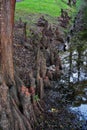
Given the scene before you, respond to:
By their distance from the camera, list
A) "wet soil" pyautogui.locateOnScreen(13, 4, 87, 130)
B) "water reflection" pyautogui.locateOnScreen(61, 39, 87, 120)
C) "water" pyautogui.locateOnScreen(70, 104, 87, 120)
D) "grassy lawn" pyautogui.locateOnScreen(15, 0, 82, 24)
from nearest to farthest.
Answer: "wet soil" pyautogui.locateOnScreen(13, 4, 87, 130) < "water" pyautogui.locateOnScreen(70, 104, 87, 120) < "water reflection" pyautogui.locateOnScreen(61, 39, 87, 120) < "grassy lawn" pyautogui.locateOnScreen(15, 0, 82, 24)

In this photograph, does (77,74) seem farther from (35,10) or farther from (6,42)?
(35,10)

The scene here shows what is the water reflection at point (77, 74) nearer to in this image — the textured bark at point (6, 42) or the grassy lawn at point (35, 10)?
the textured bark at point (6, 42)

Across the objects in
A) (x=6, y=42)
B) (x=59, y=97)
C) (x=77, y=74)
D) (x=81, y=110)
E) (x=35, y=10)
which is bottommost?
(x=81, y=110)

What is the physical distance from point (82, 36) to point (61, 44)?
3332mm

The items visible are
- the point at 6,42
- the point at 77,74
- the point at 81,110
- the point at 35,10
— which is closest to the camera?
the point at 6,42

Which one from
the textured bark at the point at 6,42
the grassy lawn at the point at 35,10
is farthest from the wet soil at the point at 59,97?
the grassy lawn at the point at 35,10

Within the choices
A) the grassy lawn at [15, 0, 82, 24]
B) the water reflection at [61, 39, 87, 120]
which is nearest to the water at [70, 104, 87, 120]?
the water reflection at [61, 39, 87, 120]

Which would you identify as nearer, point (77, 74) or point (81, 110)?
point (81, 110)

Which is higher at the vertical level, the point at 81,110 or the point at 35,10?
the point at 35,10

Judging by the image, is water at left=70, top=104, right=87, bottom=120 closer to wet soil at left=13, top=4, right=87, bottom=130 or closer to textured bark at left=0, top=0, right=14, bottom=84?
wet soil at left=13, top=4, right=87, bottom=130

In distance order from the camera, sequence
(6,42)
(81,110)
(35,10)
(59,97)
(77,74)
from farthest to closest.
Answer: (35,10) → (77,74) → (59,97) → (81,110) → (6,42)

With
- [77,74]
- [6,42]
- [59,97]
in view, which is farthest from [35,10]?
[6,42]

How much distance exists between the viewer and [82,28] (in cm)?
2650

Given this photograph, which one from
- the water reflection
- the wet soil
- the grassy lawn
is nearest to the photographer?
the wet soil
